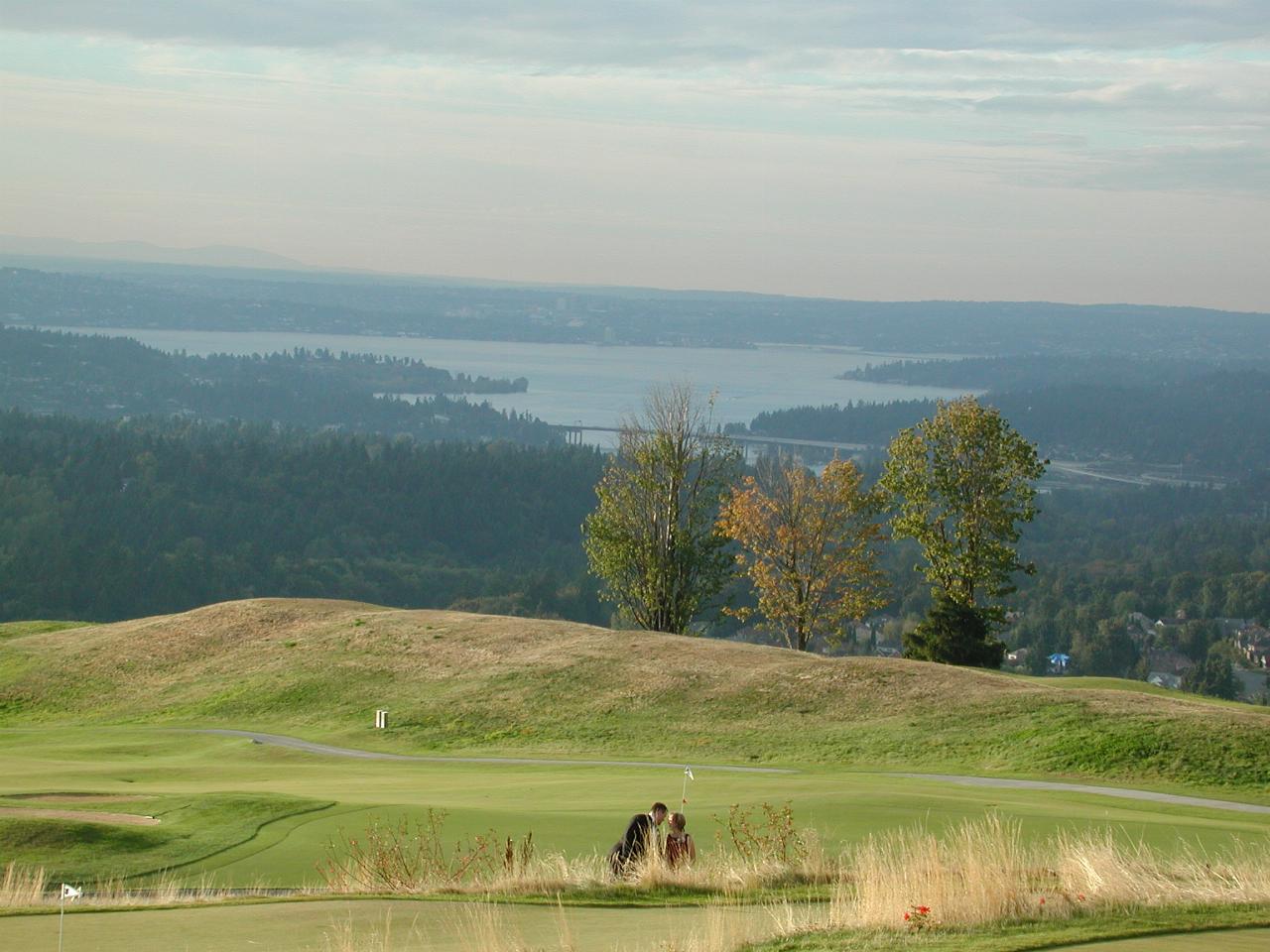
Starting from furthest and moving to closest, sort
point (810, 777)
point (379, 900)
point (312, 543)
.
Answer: point (312, 543) → point (810, 777) → point (379, 900)

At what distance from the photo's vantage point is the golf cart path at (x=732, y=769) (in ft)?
77.0

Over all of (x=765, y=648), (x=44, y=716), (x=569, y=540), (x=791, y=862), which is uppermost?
(x=791, y=862)

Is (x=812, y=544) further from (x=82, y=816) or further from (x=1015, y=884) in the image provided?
(x=1015, y=884)

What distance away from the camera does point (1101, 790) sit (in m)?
24.3

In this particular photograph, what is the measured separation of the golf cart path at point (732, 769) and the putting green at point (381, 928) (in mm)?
13384

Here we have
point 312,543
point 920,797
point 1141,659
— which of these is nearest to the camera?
point 920,797

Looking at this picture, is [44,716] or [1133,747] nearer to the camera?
[1133,747]

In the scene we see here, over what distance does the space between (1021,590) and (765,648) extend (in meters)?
103

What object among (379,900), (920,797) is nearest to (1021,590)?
(920,797)

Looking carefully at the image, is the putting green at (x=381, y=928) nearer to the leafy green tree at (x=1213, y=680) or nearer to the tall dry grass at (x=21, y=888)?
the tall dry grass at (x=21, y=888)

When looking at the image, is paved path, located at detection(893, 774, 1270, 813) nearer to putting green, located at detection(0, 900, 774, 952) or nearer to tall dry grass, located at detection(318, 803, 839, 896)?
tall dry grass, located at detection(318, 803, 839, 896)

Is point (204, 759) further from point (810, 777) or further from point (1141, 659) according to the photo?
point (1141, 659)

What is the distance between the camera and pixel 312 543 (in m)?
147

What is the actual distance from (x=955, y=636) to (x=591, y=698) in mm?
15508
